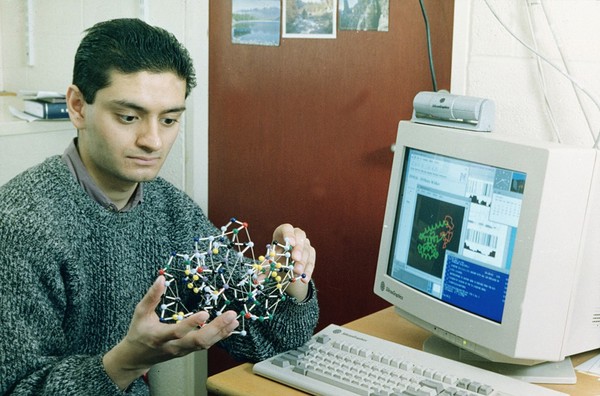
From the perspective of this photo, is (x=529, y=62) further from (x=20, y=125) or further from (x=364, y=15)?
(x=20, y=125)

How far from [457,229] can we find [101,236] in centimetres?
73

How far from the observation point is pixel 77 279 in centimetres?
147

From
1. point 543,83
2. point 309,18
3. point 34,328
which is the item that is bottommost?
point 34,328

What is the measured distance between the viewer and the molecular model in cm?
127

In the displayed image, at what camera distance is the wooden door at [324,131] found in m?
2.02

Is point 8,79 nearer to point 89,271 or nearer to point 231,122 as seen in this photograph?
point 231,122

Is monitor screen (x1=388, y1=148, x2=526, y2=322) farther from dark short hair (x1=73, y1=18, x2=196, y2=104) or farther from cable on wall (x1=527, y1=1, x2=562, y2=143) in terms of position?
dark short hair (x1=73, y1=18, x2=196, y2=104)

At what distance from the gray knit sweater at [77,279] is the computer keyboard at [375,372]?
0.27 ft

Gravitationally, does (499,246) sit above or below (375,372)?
above

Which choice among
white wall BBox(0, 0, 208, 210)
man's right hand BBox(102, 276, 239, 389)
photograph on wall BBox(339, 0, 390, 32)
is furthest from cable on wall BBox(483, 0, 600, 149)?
white wall BBox(0, 0, 208, 210)

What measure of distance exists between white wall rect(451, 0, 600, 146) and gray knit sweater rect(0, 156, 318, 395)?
0.66 m

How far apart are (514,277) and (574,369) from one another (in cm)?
30

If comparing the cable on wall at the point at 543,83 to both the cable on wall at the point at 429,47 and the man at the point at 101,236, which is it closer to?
the cable on wall at the point at 429,47

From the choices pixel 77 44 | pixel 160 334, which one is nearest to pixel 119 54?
pixel 160 334
